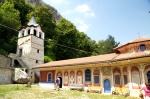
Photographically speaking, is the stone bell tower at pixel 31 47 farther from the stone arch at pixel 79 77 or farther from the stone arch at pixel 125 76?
the stone arch at pixel 125 76

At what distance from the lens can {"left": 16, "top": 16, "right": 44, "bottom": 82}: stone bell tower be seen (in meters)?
33.4

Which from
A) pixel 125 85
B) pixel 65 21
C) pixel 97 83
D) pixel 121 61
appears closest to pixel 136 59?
pixel 121 61

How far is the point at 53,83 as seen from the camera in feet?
87.7

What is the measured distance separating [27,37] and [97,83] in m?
20.1

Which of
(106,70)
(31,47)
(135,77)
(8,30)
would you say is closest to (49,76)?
(31,47)

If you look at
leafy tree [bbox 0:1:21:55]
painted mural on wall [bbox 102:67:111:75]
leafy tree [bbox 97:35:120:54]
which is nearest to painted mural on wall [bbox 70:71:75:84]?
painted mural on wall [bbox 102:67:111:75]

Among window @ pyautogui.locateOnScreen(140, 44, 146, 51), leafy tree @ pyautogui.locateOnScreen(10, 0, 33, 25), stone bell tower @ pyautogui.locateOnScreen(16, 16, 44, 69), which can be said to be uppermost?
leafy tree @ pyautogui.locateOnScreen(10, 0, 33, 25)

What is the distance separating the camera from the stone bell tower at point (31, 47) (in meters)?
33.4

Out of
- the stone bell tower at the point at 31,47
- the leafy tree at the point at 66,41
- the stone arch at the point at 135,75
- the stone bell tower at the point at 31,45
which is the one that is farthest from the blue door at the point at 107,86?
the leafy tree at the point at 66,41

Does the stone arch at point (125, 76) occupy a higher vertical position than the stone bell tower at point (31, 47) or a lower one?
lower

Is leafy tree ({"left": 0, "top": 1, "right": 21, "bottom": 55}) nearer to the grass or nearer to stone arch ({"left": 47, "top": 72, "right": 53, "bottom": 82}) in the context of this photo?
stone arch ({"left": 47, "top": 72, "right": 53, "bottom": 82})

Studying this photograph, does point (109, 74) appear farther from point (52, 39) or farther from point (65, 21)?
point (65, 21)

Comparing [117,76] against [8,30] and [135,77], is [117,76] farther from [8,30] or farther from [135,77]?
[8,30]

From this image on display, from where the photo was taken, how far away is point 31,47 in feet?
110
